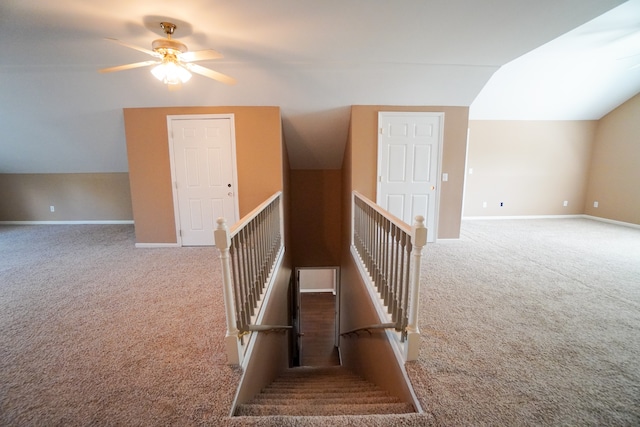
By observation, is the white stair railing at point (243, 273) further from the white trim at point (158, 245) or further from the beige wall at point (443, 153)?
the white trim at point (158, 245)

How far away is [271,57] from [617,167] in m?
7.08

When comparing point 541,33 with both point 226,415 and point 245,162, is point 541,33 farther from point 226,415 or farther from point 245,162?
point 226,415

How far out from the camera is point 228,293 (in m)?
1.54

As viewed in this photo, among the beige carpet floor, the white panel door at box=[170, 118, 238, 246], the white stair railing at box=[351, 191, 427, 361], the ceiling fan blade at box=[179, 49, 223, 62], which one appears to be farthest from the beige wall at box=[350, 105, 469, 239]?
the ceiling fan blade at box=[179, 49, 223, 62]

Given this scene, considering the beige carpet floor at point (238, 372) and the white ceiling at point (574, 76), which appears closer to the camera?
the beige carpet floor at point (238, 372)

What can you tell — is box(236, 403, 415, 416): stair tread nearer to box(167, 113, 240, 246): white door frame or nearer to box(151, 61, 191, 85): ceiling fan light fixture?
box(151, 61, 191, 85): ceiling fan light fixture

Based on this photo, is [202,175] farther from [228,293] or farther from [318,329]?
[318,329]

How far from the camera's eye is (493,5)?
2.13 m

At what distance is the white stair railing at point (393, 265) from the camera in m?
1.58

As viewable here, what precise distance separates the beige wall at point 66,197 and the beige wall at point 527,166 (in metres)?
7.68

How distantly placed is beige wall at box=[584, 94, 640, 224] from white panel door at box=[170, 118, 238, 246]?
7.45 metres

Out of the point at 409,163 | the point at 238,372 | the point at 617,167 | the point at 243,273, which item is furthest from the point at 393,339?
the point at 617,167

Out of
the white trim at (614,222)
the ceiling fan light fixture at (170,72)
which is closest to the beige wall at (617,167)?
the white trim at (614,222)

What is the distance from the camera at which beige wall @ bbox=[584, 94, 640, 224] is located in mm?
5082
